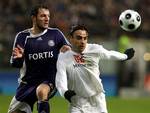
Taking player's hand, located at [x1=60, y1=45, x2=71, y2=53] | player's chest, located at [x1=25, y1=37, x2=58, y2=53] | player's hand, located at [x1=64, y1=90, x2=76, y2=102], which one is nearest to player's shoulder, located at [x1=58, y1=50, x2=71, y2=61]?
player's hand, located at [x1=60, y1=45, x2=71, y2=53]

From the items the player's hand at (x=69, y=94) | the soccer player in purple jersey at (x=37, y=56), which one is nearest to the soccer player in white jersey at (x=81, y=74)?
the player's hand at (x=69, y=94)

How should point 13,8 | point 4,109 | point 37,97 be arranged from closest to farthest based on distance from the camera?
1. point 37,97
2. point 4,109
3. point 13,8

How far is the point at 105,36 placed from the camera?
67.2 feet

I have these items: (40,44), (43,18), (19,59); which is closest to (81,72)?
(19,59)

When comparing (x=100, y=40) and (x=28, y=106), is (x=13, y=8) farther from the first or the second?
(x=28, y=106)

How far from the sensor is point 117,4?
2197 cm

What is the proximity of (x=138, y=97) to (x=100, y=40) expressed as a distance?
2.06m

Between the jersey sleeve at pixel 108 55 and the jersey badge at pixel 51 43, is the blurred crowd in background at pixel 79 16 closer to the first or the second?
the jersey badge at pixel 51 43

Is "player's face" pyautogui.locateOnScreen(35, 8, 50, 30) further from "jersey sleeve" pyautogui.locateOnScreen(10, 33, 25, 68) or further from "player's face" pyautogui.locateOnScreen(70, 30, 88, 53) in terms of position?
"player's face" pyautogui.locateOnScreen(70, 30, 88, 53)

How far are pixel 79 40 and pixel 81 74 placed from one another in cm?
46

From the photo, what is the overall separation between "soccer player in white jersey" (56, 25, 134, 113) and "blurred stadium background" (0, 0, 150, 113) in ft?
29.0

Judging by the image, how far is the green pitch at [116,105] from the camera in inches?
605

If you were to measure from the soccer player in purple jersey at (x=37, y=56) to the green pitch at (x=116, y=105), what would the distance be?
15.1ft

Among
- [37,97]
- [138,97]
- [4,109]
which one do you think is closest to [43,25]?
[37,97]
